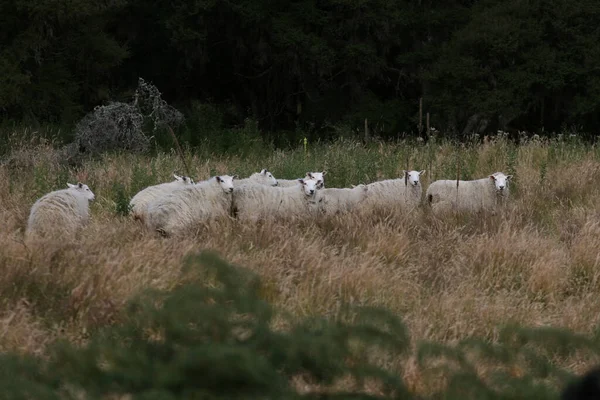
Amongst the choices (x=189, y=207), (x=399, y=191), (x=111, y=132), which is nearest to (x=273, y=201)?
(x=189, y=207)

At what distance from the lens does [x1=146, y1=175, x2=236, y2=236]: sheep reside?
877cm

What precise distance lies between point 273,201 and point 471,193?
294 cm

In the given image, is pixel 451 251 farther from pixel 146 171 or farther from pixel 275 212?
pixel 146 171

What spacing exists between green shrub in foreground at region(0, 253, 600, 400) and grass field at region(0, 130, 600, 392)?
3.09ft

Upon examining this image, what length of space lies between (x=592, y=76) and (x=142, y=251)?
65.5ft

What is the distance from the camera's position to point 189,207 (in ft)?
29.7

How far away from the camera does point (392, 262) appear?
8.09 metres

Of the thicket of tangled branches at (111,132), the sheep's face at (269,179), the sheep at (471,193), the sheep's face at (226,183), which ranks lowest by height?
the thicket of tangled branches at (111,132)

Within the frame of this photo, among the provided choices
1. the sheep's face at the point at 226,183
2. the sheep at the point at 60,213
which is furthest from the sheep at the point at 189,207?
the sheep at the point at 60,213

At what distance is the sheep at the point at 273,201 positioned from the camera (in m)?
9.50

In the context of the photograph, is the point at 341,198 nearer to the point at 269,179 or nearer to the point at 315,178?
the point at 315,178

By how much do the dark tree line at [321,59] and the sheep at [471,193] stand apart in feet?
43.2

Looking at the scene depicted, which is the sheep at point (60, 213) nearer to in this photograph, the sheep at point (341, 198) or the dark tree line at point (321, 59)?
the sheep at point (341, 198)

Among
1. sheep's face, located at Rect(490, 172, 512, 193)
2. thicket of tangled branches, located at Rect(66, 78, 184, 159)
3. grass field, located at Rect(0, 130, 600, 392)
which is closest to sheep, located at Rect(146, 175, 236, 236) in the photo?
grass field, located at Rect(0, 130, 600, 392)
